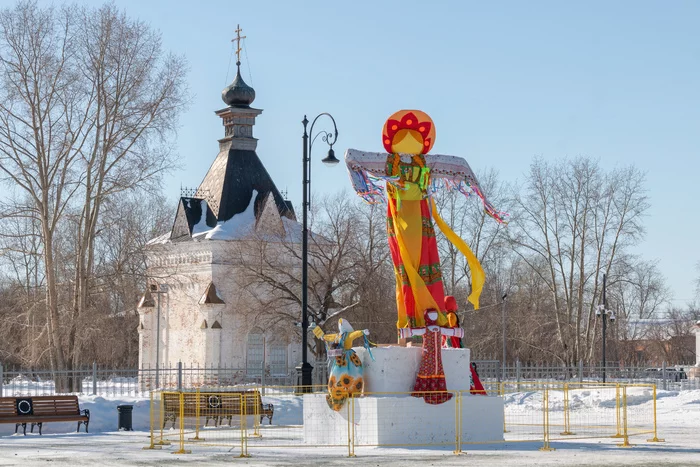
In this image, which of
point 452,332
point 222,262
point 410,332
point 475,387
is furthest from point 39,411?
point 222,262

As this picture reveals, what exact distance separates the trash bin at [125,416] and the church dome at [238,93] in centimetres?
3240

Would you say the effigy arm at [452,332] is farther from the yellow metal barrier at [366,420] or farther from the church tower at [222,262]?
the church tower at [222,262]

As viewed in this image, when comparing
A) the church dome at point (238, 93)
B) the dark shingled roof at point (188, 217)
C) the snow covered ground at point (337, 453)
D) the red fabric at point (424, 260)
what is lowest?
the snow covered ground at point (337, 453)

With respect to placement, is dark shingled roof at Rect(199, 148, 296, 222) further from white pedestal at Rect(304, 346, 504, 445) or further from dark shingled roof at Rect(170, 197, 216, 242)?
white pedestal at Rect(304, 346, 504, 445)

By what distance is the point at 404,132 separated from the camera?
832 inches

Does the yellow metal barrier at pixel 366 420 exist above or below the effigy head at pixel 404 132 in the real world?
below

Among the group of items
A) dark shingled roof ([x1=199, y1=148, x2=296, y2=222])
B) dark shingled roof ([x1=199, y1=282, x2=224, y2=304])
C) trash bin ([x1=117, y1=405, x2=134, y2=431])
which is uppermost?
dark shingled roof ([x1=199, y1=148, x2=296, y2=222])

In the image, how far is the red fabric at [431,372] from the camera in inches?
782

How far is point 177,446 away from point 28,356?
2168cm

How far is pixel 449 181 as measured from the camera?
21734 mm

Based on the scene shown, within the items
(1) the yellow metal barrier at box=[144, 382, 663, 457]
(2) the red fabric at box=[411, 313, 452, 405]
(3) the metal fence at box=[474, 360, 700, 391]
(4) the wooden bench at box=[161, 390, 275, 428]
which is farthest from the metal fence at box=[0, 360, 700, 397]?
(2) the red fabric at box=[411, 313, 452, 405]

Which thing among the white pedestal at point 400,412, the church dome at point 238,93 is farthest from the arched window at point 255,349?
the white pedestal at point 400,412

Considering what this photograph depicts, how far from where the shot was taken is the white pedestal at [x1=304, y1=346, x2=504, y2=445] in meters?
19.5

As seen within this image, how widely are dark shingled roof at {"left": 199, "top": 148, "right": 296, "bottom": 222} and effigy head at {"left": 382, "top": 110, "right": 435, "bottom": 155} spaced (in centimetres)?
3353
